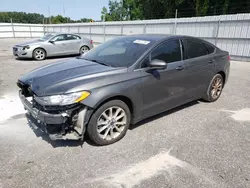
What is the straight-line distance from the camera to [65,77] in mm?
2887

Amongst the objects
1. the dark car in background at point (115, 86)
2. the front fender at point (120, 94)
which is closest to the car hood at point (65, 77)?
the dark car in background at point (115, 86)

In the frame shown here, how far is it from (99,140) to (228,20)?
36.5 feet

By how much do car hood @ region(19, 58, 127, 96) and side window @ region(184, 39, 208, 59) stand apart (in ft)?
5.21

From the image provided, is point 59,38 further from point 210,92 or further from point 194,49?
point 210,92

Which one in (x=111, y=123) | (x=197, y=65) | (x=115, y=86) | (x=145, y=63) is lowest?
(x=111, y=123)

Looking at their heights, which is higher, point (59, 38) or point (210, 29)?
point (210, 29)

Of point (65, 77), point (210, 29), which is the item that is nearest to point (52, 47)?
point (65, 77)

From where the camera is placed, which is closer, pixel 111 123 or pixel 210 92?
pixel 111 123

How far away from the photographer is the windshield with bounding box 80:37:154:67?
3.30 meters

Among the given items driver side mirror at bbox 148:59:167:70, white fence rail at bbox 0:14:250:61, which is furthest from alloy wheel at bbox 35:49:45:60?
driver side mirror at bbox 148:59:167:70

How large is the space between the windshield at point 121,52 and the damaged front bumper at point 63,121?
1.04 metres

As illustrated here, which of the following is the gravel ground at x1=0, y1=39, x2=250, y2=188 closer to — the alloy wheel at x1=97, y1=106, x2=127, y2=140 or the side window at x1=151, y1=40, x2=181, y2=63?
the alloy wheel at x1=97, y1=106, x2=127, y2=140

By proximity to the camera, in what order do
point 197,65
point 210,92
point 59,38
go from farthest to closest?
point 59,38
point 210,92
point 197,65

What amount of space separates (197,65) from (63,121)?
282 cm
